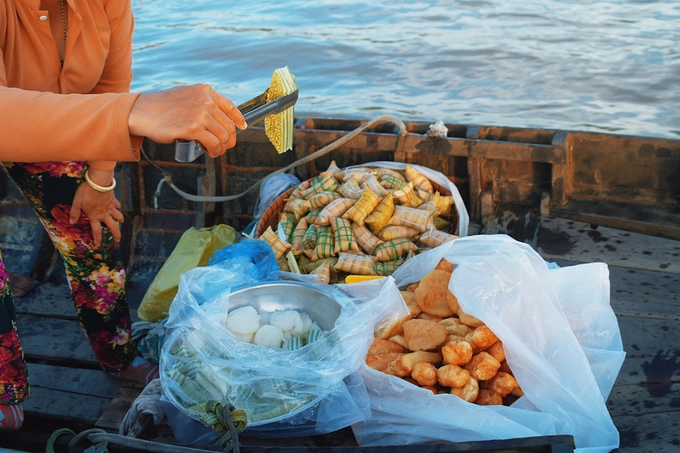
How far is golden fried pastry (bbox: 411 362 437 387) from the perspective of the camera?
193 cm

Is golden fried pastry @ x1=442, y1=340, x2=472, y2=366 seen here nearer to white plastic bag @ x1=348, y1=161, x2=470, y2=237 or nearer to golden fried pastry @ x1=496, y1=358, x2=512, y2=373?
golden fried pastry @ x1=496, y1=358, x2=512, y2=373

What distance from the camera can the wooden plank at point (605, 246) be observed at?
9.40 ft

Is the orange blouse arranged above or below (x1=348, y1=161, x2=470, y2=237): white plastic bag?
→ above

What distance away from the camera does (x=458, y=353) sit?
195 centimetres

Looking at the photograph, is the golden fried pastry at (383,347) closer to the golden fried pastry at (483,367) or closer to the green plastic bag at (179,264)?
the golden fried pastry at (483,367)

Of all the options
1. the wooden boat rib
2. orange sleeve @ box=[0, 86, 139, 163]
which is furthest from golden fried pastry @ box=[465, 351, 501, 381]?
orange sleeve @ box=[0, 86, 139, 163]

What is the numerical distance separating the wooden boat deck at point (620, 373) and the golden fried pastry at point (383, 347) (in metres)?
0.28

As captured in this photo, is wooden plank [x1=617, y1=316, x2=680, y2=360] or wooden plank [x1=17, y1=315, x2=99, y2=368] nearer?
wooden plank [x1=617, y1=316, x2=680, y2=360]

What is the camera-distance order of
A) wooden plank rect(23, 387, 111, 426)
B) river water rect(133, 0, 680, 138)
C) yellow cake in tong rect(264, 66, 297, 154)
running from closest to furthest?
yellow cake in tong rect(264, 66, 297, 154)
wooden plank rect(23, 387, 111, 426)
river water rect(133, 0, 680, 138)

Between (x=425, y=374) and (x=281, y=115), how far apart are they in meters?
0.89

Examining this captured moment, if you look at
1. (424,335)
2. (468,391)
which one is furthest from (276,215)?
(468,391)

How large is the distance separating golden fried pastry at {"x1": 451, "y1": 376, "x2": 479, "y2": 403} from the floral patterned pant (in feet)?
4.34

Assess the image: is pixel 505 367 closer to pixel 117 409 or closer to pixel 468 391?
pixel 468 391

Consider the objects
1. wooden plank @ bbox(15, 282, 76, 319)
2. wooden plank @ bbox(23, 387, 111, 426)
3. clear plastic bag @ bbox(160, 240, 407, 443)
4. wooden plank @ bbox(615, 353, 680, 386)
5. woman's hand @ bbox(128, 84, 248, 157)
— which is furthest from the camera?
wooden plank @ bbox(15, 282, 76, 319)
